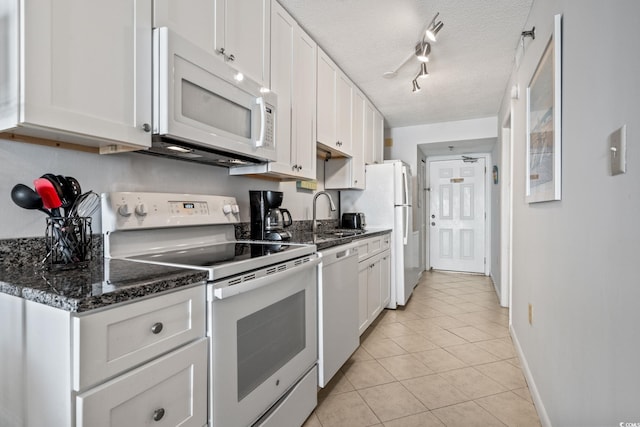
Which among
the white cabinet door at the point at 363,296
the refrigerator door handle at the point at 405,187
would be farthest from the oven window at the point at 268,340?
the refrigerator door handle at the point at 405,187

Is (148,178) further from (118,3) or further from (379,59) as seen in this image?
(379,59)

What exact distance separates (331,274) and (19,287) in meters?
1.39

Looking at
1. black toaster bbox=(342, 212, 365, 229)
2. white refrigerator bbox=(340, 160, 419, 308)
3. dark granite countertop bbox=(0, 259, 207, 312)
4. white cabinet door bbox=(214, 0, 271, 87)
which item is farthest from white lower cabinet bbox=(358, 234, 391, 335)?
dark granite countertop bbox=(0, 259, 207, 312)

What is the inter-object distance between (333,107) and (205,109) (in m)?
1.60

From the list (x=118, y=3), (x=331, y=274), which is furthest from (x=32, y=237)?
(x=331, y=274)

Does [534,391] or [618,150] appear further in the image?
[534,391]

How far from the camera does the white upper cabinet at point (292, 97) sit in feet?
6.53

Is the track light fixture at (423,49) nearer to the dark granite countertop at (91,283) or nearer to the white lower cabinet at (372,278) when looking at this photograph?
the white lower cabinet at (372,278)

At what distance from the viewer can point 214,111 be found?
1468 millimetres

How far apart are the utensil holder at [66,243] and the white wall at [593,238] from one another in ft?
5.28

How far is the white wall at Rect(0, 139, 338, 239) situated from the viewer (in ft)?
3.60

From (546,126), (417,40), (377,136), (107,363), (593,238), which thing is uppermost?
(417,40)

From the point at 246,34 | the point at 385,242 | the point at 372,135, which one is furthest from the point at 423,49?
the point at 385,242

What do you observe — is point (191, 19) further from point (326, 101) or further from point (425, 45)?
point (425, 45)
